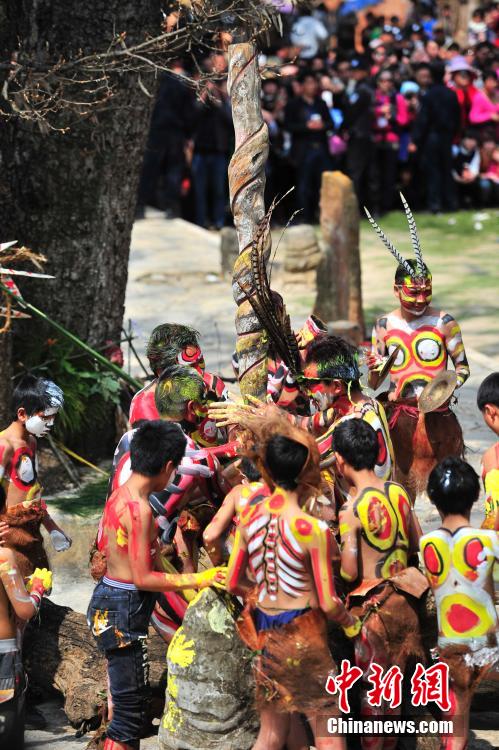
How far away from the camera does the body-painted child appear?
6.05m

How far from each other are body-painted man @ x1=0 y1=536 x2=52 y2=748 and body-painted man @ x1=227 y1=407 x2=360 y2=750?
0.92 metres

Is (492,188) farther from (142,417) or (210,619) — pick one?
(210,619)

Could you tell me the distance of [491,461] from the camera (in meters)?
6.27

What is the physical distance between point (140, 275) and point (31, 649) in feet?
34.0

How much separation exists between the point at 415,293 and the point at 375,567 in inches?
108

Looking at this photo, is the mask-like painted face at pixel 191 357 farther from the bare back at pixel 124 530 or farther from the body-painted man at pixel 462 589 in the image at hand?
the body-painted man at pixel 462 589

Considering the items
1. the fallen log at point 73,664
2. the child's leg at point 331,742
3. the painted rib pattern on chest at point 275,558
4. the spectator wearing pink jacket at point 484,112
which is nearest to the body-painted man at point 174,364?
the fallen log at point 73,664

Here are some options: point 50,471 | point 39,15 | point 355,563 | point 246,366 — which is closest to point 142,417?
point 246,366

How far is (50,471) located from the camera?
30.4 ft

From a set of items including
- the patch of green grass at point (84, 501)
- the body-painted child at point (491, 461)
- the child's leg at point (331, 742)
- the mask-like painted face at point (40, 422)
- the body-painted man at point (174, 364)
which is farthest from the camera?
the patch of green grass at point (84, 501)

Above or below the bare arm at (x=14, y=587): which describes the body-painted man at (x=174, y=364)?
above

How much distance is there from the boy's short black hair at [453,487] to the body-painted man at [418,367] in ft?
8.35

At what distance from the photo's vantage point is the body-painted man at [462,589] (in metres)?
5.60

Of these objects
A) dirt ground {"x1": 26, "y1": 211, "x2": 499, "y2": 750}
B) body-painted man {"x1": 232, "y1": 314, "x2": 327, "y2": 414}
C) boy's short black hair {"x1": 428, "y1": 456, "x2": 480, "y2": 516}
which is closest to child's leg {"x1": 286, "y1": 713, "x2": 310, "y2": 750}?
boy's short black hair {"x1": 428, "y1": 456, "x2": 480, "y2": 516}
